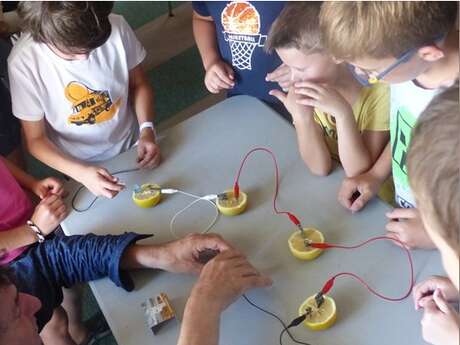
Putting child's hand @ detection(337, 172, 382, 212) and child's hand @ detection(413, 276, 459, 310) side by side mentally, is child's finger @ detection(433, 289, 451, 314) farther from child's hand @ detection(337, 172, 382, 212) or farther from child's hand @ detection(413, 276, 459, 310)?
child's hand @ detection(337, 172, 382, 212)

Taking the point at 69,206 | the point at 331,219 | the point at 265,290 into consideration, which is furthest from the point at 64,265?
the point at 331,219

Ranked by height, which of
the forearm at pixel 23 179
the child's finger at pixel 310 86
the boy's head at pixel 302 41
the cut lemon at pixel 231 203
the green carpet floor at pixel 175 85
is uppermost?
the boy's head at pixel 302 41

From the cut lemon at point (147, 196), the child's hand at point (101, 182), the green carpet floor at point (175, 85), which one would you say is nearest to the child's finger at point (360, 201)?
the cut lemon at point (147, 196)

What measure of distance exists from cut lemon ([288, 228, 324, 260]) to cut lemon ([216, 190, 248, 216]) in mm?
140

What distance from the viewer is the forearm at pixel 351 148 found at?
1.22 metres

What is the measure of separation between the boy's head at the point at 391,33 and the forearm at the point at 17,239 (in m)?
0.86

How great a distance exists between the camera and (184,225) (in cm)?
123

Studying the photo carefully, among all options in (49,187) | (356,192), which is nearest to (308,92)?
(356,192)

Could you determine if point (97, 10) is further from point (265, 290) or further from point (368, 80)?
point (265, 290)

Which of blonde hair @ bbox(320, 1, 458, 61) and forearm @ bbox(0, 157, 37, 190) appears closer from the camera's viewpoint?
blonde hair @ bbox(320, 1, 458, 61)

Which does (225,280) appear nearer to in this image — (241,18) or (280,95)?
(280,95)

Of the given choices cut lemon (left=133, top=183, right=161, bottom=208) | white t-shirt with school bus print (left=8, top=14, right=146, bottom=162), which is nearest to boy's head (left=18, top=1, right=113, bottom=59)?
white t-shirt with school bus print (left=8, top=14, right=146, bottom=162)

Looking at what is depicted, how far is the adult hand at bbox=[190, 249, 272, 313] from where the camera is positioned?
3.33 ft

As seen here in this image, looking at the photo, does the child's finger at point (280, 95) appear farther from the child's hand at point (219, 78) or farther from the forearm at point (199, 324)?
the forearm at point (199, 324)
